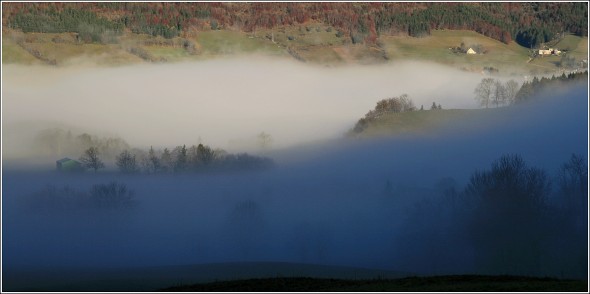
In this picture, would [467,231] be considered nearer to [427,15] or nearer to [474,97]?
[474,97]

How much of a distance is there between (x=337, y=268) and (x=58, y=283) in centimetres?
1589

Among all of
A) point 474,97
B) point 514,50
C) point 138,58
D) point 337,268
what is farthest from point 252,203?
point 514,50

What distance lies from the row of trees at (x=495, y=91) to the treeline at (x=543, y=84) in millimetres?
440

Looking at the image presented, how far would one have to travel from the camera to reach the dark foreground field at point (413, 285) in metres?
34.5

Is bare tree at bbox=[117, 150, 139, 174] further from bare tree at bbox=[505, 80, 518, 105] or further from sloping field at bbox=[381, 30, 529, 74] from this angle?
bare tree at bbox=[505, 80, 518, 105]

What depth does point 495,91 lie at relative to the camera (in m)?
59.7

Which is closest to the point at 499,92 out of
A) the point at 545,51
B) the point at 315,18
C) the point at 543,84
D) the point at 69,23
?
the point at 543,84

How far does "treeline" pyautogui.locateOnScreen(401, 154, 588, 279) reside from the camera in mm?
53938

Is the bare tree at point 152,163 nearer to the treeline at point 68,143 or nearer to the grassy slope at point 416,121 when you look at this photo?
the treeline at point 68,143

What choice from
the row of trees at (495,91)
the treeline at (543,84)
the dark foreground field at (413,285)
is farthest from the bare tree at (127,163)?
the treeline at (543,84)

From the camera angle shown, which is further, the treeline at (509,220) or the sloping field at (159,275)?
the treeline at (509,220)

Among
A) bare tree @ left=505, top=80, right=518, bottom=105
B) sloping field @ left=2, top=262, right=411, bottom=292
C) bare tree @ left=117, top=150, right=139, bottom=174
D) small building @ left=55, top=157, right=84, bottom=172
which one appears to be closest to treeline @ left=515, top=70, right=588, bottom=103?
bare tree @ left=505, top=80, right=518, bottom=105

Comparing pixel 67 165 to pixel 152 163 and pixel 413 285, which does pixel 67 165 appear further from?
pixel 413 285

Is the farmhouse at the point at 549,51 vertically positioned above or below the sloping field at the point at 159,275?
above
